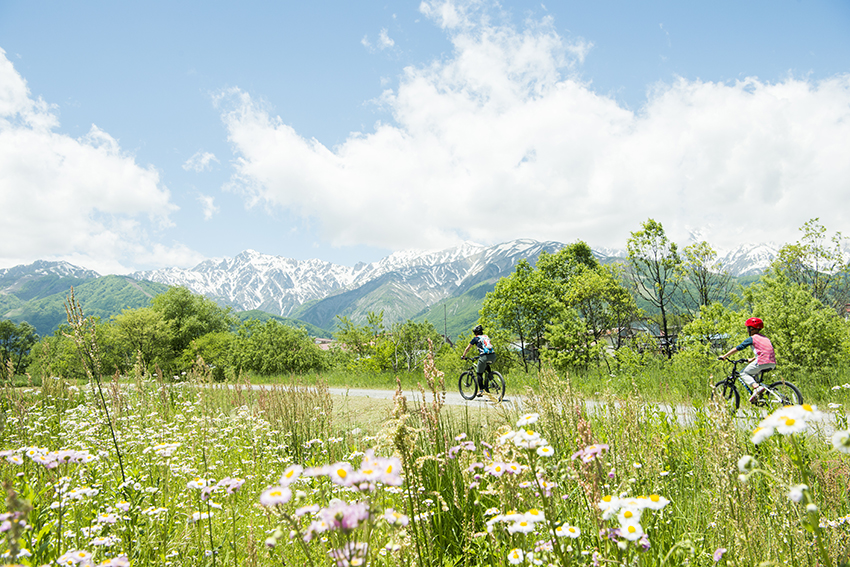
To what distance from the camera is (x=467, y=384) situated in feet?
39.4

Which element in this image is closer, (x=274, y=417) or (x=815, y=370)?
(x=274, y=417)

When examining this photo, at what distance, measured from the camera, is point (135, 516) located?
2797mm

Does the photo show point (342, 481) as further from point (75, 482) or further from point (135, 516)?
point (75, 482)

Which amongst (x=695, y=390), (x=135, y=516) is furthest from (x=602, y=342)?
(x=135, y=516)

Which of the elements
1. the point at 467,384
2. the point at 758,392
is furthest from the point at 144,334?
the point at 758,392

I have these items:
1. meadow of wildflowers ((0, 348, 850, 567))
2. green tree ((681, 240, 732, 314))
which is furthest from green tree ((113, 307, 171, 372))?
green tree ((681, 240, 732, 314))

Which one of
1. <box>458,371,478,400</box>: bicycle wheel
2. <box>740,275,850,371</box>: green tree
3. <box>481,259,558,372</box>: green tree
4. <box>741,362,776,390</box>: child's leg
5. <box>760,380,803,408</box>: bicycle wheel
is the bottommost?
<box>458,371,478,400</box>: bicycle wheel

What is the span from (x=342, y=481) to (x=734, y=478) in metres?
2.06

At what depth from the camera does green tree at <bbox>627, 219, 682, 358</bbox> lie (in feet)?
57.0

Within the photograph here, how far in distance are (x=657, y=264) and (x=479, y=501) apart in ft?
58.0

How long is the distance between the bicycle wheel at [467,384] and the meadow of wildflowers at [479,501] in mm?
6904

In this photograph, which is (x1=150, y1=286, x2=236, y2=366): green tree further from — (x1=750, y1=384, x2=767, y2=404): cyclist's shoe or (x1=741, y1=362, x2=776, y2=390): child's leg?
(x1=750, y1=384, x2=767, y2=404): cyclist's shoe

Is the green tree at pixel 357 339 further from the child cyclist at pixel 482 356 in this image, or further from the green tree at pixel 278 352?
the child cyclist at pixel 482 356

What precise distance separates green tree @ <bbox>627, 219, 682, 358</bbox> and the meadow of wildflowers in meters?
14.7
